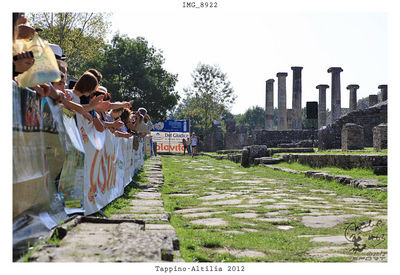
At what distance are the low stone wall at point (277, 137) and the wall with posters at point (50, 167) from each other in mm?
21131

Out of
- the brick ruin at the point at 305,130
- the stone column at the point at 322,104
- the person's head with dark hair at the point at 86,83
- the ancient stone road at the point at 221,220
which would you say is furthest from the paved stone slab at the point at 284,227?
the stone column at the point at 322,104

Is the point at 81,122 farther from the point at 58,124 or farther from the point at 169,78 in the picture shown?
the point at 169,78

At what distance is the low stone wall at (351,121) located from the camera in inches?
759

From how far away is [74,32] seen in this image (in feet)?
89.6

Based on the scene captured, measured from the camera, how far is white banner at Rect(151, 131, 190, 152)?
32594 mm

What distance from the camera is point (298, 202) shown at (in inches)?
249

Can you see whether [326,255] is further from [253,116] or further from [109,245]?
[253,116]

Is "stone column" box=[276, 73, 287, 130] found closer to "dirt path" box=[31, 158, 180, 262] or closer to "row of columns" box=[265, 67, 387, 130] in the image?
"row of columns" box=[265, 67, 387, 130]

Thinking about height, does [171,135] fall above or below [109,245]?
above

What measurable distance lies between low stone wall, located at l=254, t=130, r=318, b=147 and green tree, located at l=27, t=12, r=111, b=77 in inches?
478

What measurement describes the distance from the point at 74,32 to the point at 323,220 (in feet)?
83.4

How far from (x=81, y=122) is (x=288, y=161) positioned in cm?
1039

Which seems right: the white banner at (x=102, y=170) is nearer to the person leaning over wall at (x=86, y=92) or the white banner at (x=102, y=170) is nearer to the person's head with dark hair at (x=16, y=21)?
the person leaning over wall at (x=86, y=92)

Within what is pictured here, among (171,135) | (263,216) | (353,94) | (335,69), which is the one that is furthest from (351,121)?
(353,94)
